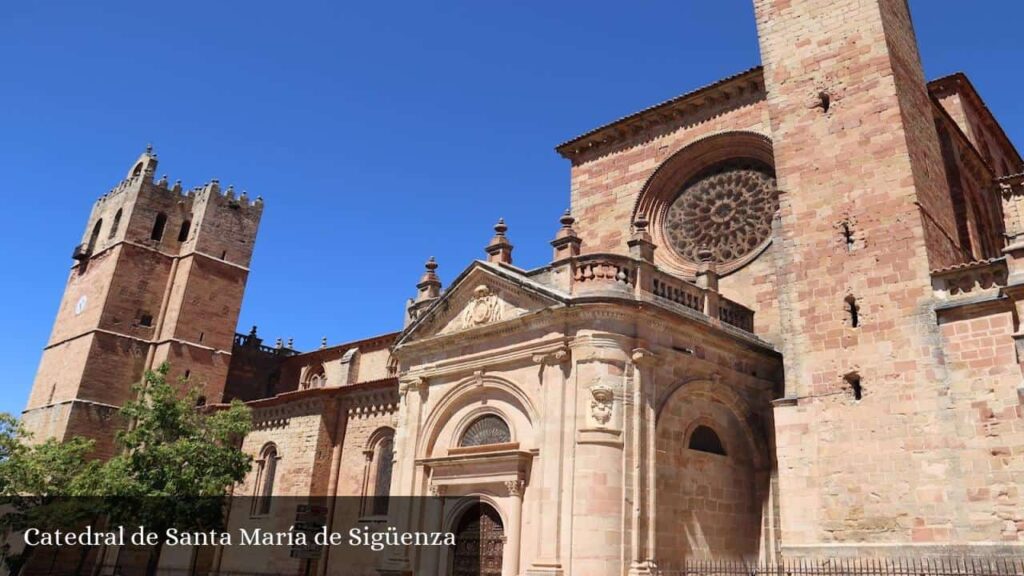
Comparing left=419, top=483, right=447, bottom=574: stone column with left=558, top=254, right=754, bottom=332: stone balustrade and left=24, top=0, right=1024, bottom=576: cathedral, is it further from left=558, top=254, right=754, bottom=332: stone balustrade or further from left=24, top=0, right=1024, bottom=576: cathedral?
left=558, top=254, right=754, bottom=332: stone balustrade

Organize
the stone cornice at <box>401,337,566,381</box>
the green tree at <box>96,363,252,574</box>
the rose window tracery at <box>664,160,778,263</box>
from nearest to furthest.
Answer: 1. the stone cornice at <box>401,337,566,381</box>
2. the rose window tracery at <box>664,160,778,263</box>
3. the green tree at <box>96,363,252,574</box>

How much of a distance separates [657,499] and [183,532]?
14.5m

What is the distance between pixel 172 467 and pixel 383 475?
587 cm

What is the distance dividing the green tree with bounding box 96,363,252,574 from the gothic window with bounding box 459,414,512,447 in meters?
8.77

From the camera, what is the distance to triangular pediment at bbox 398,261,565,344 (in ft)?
51.8

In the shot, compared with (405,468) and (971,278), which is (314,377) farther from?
(971,278)

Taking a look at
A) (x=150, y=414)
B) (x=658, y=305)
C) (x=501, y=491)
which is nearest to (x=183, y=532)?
(x=150, y=414)

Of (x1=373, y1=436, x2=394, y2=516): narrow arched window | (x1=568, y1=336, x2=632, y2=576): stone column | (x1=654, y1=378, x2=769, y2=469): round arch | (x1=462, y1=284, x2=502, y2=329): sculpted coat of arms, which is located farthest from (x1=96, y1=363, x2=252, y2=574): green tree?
(x1=654, y1=378, x2=769, y2=469): round arch

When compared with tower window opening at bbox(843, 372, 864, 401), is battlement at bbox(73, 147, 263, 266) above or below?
above

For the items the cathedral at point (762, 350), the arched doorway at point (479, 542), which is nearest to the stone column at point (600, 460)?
the cathedral at point (762, 350)

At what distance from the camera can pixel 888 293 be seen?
47.8ft

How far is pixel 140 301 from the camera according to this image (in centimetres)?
3719

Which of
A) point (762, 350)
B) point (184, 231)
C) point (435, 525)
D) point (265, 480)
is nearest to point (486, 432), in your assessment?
point (435, 525)

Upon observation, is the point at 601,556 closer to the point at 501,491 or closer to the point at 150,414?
the point at 501,491
